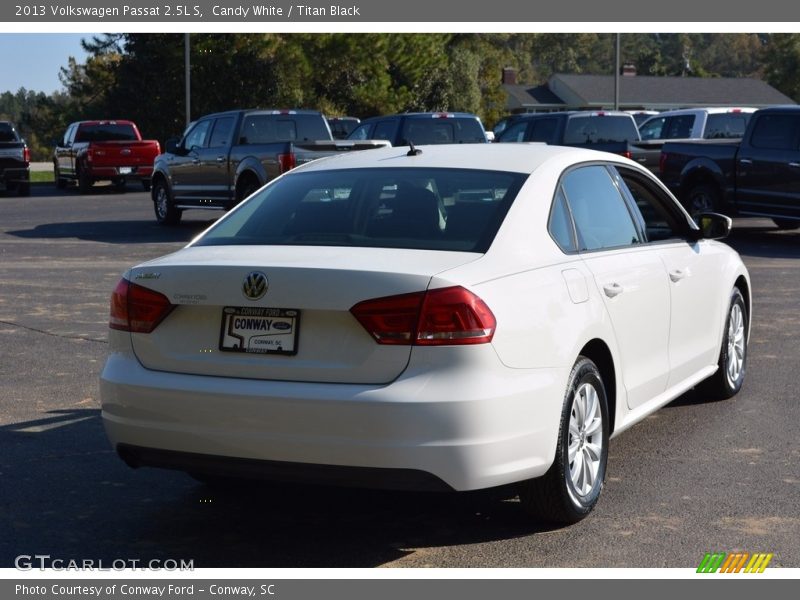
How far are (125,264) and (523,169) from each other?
1143cm

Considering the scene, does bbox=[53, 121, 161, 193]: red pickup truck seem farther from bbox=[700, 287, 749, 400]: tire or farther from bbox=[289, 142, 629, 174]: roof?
bbox=[289, 142, 629, 174]: roof

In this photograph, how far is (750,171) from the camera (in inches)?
765

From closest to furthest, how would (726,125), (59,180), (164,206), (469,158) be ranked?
(469,158) < (164,206) < (726,125) < (59,180)

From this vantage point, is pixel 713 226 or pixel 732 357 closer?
pixel 713 226

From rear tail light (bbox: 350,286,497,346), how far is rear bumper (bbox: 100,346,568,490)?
0.06 metres

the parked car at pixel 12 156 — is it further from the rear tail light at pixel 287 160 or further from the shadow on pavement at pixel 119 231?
the rear tail light at pixel 287 160

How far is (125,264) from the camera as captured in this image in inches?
655

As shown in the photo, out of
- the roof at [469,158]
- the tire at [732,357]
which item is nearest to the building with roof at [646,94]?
the tire at [732,357]

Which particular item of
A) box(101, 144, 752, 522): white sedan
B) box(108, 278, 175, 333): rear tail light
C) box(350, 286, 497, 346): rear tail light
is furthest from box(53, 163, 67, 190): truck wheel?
box(350, 286, 497, 346): rear tail light

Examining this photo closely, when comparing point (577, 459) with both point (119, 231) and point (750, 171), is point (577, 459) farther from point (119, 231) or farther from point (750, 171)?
point (119, 231)

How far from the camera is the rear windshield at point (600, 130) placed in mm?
23703

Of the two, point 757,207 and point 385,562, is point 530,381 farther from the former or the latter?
point 757,207

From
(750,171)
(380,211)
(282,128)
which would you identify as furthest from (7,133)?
(380,211)

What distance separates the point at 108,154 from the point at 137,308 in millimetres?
29219
